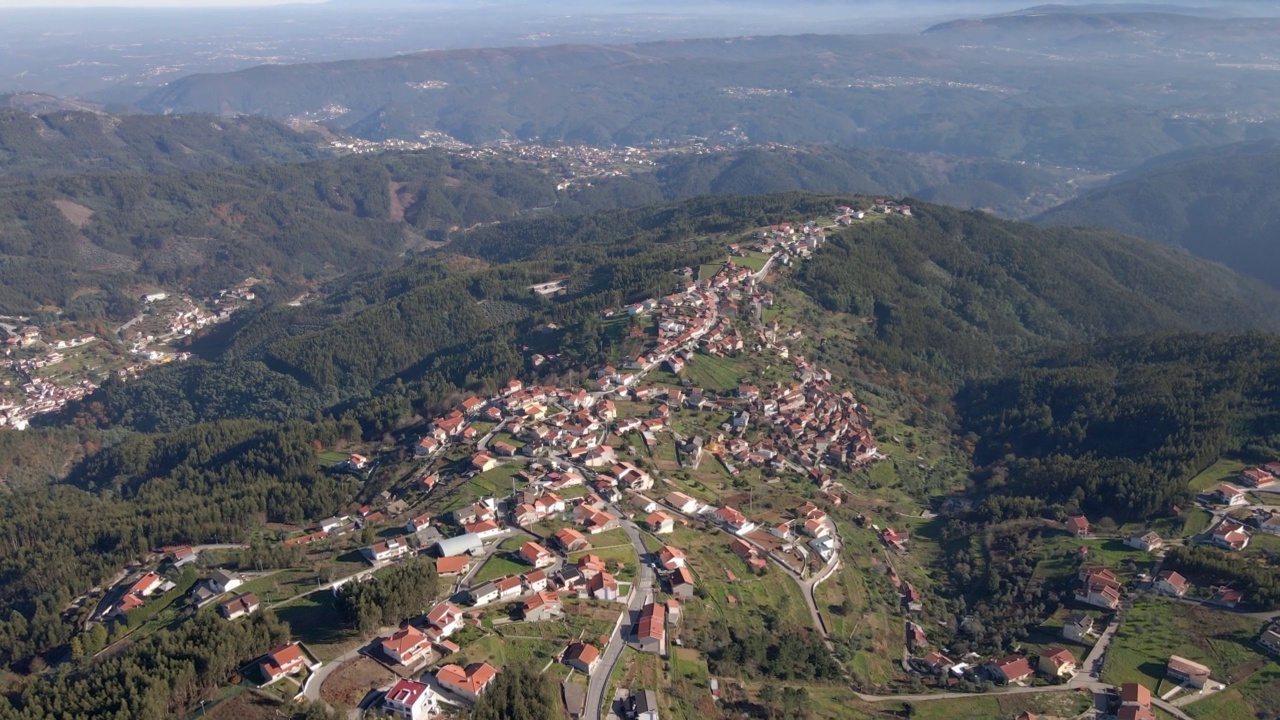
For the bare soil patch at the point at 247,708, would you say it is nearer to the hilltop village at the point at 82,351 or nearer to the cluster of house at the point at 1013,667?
the cluster of house at the point at 1013,667

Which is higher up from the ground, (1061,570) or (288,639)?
(288,639)

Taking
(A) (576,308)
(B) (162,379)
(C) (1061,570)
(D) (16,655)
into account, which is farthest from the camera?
(B) (162,379)

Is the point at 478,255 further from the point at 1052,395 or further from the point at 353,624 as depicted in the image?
the point at 353,624

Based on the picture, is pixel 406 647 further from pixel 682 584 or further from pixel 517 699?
pixel 682 584

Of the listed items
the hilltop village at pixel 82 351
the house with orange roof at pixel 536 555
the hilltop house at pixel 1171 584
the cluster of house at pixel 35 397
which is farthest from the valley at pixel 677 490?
the hilltop village at pixel 82 351

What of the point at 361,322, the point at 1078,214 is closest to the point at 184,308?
the point at 361,322

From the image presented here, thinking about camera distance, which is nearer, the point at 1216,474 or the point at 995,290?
the point at 1216,474

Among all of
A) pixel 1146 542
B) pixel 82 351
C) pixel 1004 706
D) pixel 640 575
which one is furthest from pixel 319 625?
pixel 82 351
